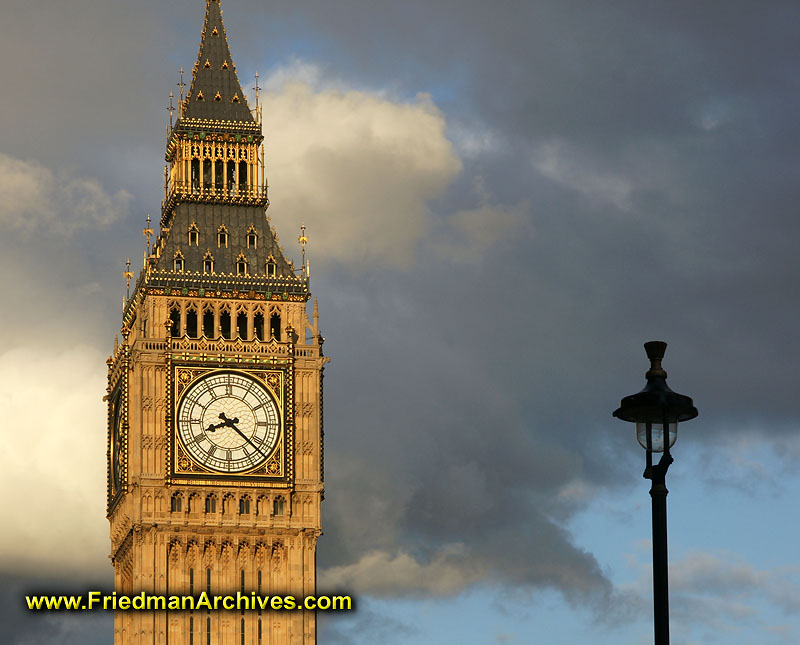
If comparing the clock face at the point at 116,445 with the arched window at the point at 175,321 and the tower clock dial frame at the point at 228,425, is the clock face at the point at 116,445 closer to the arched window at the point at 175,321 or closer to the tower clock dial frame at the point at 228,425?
the tower clock dial frame at the point at 228,425

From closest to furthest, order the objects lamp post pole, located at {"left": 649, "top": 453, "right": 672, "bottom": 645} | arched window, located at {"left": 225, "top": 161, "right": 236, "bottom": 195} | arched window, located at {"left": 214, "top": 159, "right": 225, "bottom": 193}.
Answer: lamp post pole, located at {"left": 649, "top": 453, "right": 672, "bottom": 645}
arched window, located at {"left": 214, "top": 159, "right": 225, "bottom": 193}
arched window, located at {"left": 225, "top": 161, "right": 236, "bottom": 195}

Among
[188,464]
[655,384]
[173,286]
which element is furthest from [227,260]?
[655,384]

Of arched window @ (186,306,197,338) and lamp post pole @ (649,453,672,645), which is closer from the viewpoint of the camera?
lamp post pole @ (649,453,672,645)

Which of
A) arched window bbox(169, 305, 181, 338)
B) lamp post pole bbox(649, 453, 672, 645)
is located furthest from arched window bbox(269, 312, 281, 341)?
lamp post pole bbox(649, 453, 672, 645)

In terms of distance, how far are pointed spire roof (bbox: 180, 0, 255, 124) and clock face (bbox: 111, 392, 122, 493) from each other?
17243 mm

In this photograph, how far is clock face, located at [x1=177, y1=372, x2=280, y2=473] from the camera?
13100cm

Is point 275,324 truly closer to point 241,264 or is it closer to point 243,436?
point 241,264

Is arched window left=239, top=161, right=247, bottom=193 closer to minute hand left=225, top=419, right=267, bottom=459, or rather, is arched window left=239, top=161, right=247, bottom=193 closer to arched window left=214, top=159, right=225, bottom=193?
arched window left=214, top=159, right=225, bottom=193

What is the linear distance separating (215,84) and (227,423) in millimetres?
22197

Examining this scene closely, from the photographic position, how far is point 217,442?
131000 mm

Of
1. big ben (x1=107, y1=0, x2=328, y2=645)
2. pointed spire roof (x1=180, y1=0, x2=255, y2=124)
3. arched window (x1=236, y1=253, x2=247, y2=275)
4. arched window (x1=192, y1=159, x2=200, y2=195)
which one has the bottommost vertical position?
big ben (x1=107, y1=0, x2=328, y2=645)

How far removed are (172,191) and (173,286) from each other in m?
7.19

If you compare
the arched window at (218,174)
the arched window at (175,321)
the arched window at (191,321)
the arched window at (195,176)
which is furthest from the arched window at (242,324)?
the arched window at (218,174)

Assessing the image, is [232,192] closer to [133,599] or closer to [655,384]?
[133,599]
